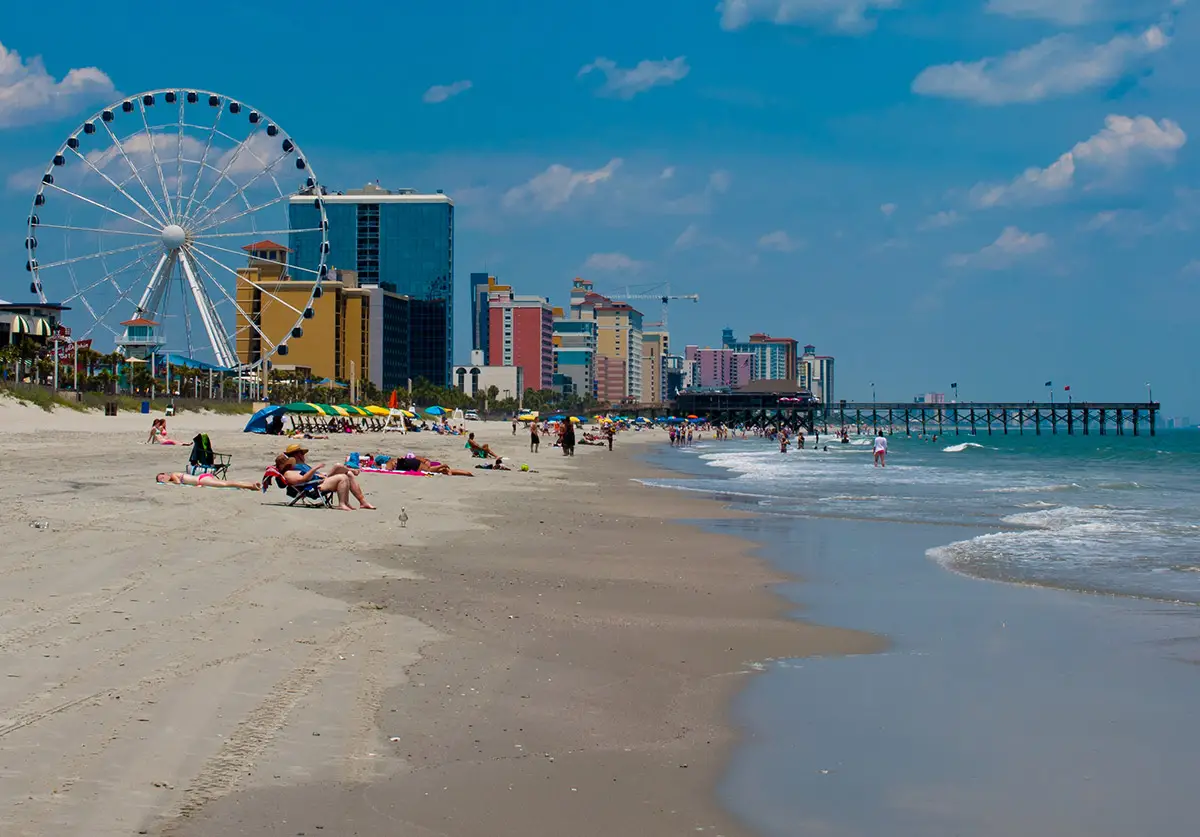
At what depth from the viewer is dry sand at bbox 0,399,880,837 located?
16.4ft

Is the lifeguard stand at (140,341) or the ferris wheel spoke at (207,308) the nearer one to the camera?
the ferris wheel spoke at (207,308)

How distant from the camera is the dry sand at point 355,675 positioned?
4.98m

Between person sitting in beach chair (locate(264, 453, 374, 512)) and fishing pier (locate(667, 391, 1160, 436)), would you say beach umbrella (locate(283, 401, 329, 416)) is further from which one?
fishing pier (locate(667, 391, 1160, 436))

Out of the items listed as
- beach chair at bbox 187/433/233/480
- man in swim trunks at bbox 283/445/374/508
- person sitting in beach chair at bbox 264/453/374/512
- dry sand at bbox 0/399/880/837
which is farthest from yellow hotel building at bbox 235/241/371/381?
dry sand at bbox 0/399/880/837

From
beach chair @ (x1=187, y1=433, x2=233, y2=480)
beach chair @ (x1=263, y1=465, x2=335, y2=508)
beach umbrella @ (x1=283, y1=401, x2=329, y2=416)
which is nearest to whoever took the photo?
beach chair @ (x1=263, y1=465, x2=335, y2=508)

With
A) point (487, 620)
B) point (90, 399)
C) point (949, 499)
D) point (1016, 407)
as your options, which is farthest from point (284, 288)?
point (487, 620)

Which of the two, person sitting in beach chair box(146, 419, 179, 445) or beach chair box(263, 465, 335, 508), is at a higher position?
person sitting in beach chair box(146, 419, 179, 445)

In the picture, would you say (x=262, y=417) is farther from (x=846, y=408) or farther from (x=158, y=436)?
(x=846, y=408)

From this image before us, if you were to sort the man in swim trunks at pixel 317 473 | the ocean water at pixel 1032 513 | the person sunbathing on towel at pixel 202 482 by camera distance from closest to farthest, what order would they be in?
1. the ocean water at pixel 1032 513
2. the man in swim trunks at pixel 317 473
3. the person sunbathing on towel at pixel 202 482

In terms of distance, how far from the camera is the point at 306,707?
6.28 m

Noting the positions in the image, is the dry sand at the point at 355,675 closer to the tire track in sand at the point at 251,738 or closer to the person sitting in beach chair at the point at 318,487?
the tire track in sand at the point at 251,738

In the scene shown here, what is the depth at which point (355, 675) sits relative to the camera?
7141 millimetres

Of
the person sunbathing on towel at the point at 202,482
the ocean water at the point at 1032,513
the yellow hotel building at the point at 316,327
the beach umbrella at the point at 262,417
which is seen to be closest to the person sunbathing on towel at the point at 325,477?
the person sunbathing on towel at the point at 202,482

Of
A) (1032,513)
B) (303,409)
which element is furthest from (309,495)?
(303,409)
